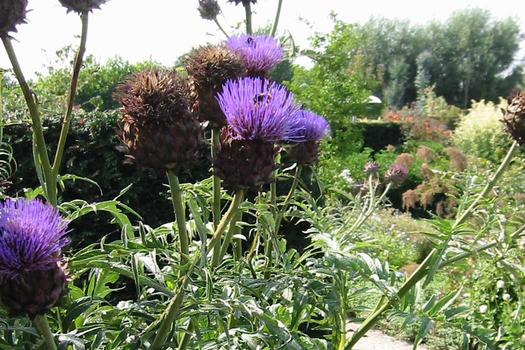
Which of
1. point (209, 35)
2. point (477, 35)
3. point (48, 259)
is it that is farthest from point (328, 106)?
point (477, 35)

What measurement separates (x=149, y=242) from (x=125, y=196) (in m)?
2.11

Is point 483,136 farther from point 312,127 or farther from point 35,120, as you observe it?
point 35,120

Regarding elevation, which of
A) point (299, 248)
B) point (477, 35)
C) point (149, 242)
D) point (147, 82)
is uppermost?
point (477, 35)

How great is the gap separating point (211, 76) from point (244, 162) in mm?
235

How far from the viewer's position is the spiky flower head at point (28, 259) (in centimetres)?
79

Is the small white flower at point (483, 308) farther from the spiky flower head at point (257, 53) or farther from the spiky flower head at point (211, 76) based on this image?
the spiky flower head at point (211, 76)

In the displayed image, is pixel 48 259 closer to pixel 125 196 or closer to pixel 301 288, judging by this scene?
pixel 301 288

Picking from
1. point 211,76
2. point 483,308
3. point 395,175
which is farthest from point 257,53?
point 483,308

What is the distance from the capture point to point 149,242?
103 cm

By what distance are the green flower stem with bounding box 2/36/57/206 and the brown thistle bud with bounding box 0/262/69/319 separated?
218 millimetres

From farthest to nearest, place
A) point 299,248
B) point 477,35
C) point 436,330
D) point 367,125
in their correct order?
point 477,35 → point 367,125 → point 436,330 → point 299,248

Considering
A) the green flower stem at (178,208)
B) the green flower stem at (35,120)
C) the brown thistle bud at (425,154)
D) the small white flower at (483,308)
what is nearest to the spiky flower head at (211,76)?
the green flower stem at (178,208)

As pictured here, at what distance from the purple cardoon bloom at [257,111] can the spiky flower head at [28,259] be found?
37cm

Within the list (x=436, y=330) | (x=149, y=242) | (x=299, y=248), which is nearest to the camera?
(x=149, y=242)
